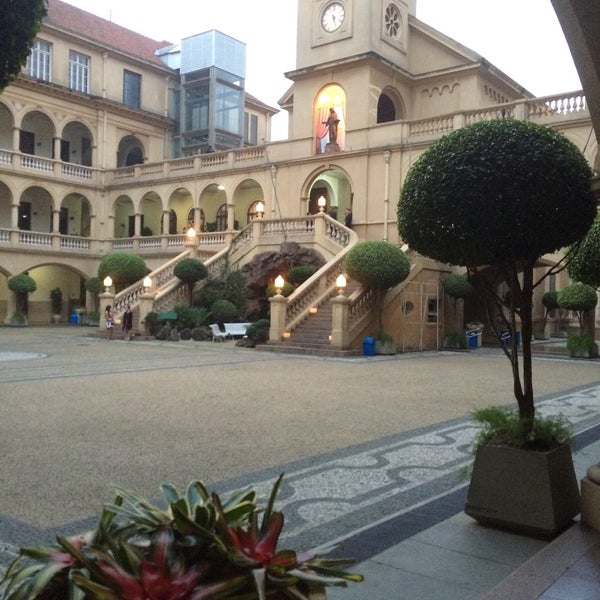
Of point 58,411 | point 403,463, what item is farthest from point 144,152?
point 403,463

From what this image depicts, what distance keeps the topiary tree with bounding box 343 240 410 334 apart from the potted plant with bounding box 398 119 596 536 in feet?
46.9

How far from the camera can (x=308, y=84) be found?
101ft

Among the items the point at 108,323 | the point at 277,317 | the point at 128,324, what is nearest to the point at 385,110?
the point at 277,317

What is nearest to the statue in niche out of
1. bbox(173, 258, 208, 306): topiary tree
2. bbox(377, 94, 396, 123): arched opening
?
bbox(377, 94, 396, 123): arched opening

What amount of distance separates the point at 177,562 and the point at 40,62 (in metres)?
37.7

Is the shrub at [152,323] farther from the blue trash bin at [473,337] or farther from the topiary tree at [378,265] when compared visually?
the blue trash bin at [473,337]

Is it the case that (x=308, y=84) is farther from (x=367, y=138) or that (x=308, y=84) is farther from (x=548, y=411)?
(x=548, y=411)

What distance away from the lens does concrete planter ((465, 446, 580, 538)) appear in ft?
13.6

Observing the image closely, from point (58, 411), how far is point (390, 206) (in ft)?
67.3

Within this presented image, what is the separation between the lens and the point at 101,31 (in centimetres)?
3966

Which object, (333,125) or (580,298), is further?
(333,125)

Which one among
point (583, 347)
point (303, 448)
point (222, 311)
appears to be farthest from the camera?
point (222, 311)

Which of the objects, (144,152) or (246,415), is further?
(144,152)

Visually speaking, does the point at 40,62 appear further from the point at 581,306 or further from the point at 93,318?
the point at 581,306
